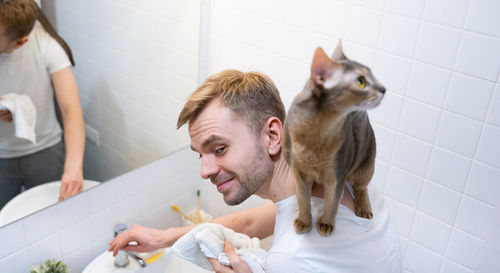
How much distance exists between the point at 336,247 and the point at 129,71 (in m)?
0.97

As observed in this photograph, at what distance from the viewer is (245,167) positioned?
40.0 inches

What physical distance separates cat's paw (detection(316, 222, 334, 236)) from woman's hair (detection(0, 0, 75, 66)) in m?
0.92

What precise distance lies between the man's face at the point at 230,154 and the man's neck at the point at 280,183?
0.02 metres

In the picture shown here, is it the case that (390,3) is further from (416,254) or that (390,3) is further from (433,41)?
(416,254)

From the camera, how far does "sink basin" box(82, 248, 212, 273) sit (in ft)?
4.69

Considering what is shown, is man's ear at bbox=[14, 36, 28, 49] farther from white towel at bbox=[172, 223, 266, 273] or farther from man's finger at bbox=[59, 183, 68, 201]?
white towel at bbox=[172, 223, 266, 273]

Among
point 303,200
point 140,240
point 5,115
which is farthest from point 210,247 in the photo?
point 5,115

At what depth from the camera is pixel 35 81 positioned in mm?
1217

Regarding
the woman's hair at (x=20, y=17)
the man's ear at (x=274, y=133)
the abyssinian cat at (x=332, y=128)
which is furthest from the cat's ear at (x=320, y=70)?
the woman's hair at (x=20, y=17)

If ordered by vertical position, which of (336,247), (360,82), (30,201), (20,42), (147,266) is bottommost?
(147,266)

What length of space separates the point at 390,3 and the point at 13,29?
3.41 ft

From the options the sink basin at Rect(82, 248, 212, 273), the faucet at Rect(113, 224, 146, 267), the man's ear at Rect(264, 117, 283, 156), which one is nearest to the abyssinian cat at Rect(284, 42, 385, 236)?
the man's ear at Rect(264, 117, 283, 156)

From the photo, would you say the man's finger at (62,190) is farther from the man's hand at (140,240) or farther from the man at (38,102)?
the man's hand at (140,240)

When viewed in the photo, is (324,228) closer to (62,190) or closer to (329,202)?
(329,202)
